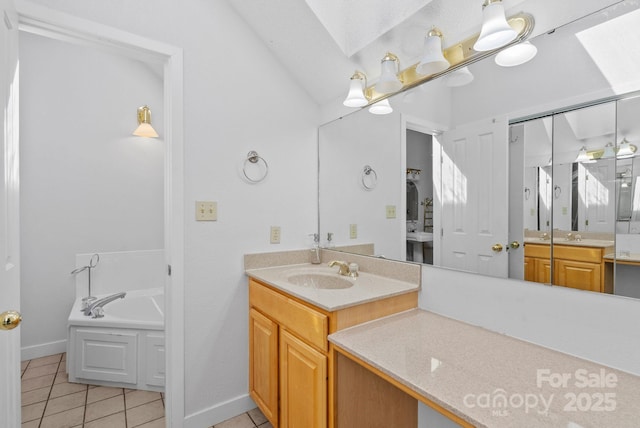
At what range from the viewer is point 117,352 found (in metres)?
2.10

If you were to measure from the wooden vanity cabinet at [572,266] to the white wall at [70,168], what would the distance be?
3.01 m

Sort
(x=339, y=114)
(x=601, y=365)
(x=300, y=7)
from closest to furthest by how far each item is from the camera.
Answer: (x=601, y=365) → (x=300, y=7) → (x=339, y=114)

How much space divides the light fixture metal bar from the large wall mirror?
4 cm

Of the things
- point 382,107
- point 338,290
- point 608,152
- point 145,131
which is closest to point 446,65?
point 382,107

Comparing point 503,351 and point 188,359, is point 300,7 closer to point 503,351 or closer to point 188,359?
point 503,351

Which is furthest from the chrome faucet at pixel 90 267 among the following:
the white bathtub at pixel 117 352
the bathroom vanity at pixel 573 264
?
the bathroom vanity at pixel 573 264

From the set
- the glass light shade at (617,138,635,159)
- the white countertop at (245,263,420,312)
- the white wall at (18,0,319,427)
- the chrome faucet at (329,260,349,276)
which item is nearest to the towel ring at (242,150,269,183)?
the white wall at (18,0,319,427)

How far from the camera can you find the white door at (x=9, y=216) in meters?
0.87

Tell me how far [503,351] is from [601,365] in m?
0.26

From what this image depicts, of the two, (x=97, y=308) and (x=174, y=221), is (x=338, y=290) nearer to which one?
(x=174, y=221)

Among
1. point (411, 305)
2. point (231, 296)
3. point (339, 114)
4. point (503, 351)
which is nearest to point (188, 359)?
point (231, 296)

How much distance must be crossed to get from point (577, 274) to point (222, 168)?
1.72m

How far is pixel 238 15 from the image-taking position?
6.11ft

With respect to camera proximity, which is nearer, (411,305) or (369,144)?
(411,305)
